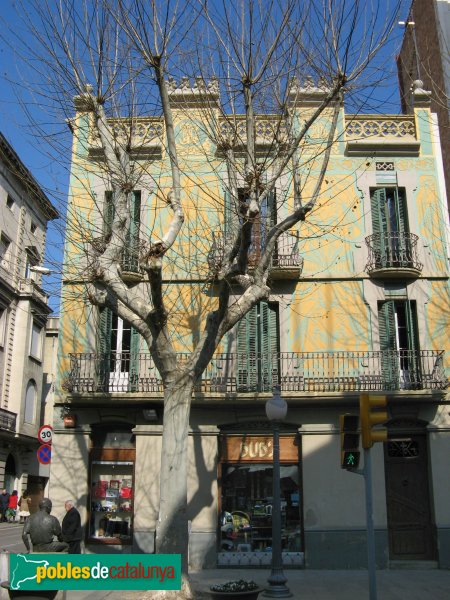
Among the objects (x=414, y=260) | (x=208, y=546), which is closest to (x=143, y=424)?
(x=208, y=546)

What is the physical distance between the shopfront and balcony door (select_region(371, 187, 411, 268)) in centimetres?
512

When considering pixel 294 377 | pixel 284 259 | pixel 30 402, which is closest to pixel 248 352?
pixel 294 377

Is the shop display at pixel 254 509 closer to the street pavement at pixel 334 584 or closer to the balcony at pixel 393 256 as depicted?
the street pavement at pixel 334 584

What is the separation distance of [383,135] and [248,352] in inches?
278

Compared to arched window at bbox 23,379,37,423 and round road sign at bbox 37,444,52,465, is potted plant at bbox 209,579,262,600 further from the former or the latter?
arched window at bbox 23,379,37,423

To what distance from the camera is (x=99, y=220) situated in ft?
52.6

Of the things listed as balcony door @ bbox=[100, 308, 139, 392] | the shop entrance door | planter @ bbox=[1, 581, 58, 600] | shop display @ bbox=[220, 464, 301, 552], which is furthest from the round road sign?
the shop entrance door

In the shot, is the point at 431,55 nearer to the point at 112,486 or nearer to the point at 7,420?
the point at 112,486

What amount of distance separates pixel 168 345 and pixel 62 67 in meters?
5.33

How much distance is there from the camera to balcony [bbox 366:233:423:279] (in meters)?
15.3

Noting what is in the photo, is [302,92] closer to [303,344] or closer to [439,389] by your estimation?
[303,344]

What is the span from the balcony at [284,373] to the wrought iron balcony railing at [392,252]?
219 cm

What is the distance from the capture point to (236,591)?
8.53 m

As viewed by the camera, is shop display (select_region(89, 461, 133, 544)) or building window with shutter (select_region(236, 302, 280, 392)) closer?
shop display (select_region(89, 461, 133, 544))
